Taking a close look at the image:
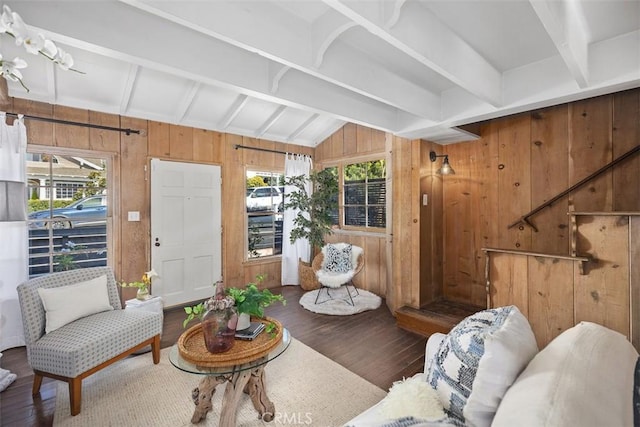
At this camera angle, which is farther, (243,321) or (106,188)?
(106,188)

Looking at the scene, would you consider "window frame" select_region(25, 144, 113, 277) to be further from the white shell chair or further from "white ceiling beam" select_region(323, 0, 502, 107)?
"white ceiling beam" select_region(323, 0, 502, 107)

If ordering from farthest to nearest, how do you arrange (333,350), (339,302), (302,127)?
1. (302,127)
2. (339,302)
3. (333,350)

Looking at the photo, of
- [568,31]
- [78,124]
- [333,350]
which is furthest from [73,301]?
[568,31]

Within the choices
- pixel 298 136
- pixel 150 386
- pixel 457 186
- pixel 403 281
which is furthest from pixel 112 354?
pixel 457 186

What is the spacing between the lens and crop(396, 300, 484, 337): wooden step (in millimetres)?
2920

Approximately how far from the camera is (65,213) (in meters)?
3.14

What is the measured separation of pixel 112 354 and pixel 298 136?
11.9 feet

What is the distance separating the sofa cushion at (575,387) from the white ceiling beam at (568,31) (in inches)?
54.7

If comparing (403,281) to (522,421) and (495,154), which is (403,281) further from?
(522,421)

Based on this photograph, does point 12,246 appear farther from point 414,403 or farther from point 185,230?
point 414,403

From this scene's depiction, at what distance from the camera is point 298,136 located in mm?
4645

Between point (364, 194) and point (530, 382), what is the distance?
143 inches

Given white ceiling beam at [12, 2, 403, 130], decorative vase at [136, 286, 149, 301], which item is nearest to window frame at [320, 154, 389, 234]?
white ceiling beam at [12, 2, 403, 130]

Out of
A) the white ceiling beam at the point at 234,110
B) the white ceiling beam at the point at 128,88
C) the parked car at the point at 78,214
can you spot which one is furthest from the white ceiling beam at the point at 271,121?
the parked car at the point at 78,214
